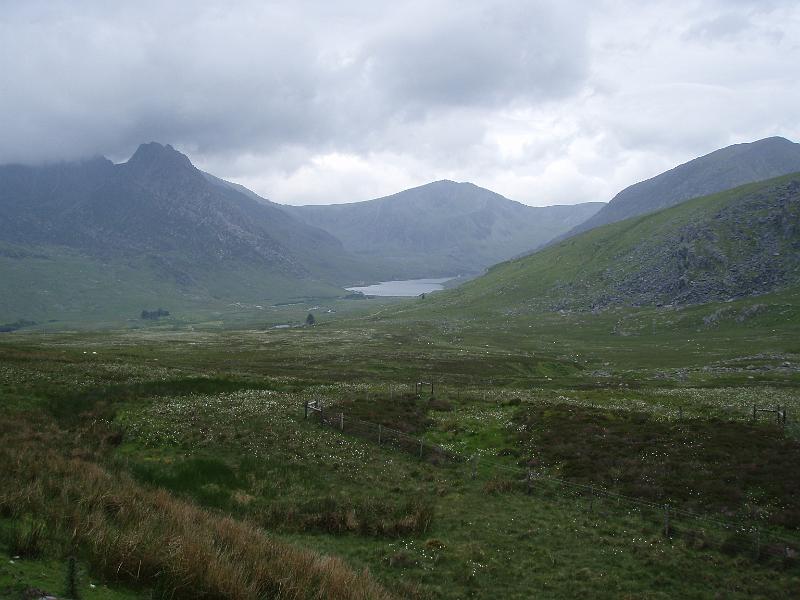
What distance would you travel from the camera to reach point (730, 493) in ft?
87.1

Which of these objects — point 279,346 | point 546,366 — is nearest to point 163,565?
point 546,366

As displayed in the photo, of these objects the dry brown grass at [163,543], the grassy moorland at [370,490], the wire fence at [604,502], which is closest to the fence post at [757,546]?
the wire fence at [604,502]

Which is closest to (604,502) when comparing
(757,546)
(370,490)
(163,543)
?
(757,546)

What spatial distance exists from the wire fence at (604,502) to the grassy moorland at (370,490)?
15 centimetres

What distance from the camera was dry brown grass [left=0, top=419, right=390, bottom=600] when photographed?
11695mm

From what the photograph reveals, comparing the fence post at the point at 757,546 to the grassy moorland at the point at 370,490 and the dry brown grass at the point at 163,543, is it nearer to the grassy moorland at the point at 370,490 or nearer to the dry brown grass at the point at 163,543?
the grassy moorland at the point at 370,490

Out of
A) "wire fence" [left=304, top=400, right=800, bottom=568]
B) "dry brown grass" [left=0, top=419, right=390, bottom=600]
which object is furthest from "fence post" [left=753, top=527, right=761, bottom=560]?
"dry brown grass" [left=0, top=419, right=390, bottom=600]

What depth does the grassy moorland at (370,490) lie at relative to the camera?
44.7 ft

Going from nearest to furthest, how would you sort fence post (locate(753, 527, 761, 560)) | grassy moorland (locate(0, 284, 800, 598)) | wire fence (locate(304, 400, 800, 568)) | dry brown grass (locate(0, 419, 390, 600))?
dry brown grass (locate(0, 419, 390, 600))
grassy moorland (locate(0, 284, 800, 598))
fence post (locate(753, 527, 761, 560))
wire fence (locate(304, 400, 800, 568))

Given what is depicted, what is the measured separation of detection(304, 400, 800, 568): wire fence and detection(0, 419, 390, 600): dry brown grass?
1476cm

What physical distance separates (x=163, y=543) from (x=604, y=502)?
2239 cm

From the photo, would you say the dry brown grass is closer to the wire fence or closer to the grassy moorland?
the grassy moorland

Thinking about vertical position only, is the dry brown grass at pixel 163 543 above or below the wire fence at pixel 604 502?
above

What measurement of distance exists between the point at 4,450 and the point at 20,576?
581 inches
